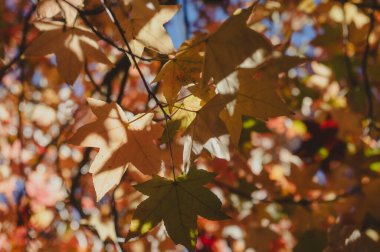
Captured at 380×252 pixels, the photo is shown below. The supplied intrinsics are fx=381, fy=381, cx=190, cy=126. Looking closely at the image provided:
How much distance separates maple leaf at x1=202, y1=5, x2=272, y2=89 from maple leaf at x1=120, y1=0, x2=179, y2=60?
1.03ft

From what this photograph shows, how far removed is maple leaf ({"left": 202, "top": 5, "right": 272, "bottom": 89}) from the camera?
847mm

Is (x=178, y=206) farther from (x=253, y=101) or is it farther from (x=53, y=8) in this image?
(x=53, y=8)

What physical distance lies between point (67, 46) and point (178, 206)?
0.72 m

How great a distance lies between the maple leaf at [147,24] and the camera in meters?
1.18

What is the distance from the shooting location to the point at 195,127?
3.44 ft

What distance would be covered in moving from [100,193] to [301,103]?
1.49 meters

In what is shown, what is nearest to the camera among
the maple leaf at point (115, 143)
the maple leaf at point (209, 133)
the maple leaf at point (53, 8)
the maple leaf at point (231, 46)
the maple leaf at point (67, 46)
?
the maple leaf at point (231, 46)

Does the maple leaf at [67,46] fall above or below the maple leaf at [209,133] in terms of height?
above

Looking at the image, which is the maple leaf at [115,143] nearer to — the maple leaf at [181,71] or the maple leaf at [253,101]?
the maple leaf at [181,71]

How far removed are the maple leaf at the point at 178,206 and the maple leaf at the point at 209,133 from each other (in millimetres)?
111

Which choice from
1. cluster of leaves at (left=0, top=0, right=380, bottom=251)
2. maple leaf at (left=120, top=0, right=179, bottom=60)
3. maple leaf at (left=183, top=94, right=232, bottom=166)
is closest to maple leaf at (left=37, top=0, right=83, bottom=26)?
cluster of leaves at (left=0, top=0, right=380, bottom=251)

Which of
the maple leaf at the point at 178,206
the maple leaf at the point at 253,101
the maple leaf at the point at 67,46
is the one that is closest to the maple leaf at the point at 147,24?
the maple leaf at the point at 67,46

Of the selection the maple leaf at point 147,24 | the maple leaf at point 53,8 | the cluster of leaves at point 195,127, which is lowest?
the cluster of leaves at point 195,127

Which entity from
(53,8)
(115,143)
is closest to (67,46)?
(53,8)
